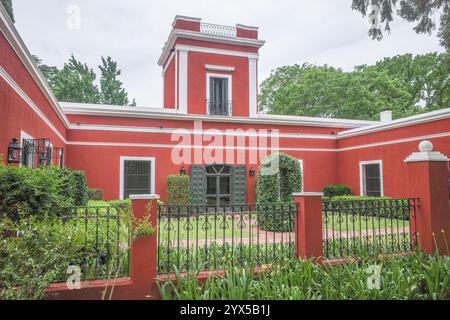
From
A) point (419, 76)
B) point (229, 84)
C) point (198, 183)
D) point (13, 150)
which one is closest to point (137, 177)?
point (198, 183)

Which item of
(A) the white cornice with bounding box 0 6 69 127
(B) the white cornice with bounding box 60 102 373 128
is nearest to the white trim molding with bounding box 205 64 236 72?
(B) the white cornice with bounding box 60 102 373 128

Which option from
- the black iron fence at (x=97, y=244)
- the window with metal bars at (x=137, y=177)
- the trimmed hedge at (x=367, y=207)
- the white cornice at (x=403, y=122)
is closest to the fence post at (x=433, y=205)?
the trimmed hedge at (x=367, y=207)

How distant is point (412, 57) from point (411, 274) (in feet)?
94.6

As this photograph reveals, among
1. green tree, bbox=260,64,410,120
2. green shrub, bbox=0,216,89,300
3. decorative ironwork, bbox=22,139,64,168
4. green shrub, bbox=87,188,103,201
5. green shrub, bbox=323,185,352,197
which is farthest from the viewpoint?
green tree, bbox=260,64,410,120

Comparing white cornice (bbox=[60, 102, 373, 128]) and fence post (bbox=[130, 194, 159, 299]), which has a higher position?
white cornice (bbox=[60, 102, 373, 128])

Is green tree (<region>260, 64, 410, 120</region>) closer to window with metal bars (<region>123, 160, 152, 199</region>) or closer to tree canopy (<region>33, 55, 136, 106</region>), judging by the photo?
tree canopy (<region>33, 55, 136, 106</region>)

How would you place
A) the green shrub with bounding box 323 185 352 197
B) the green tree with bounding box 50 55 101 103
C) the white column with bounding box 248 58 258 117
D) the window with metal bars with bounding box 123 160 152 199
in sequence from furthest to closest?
the green tree with bounding box 50 55 101 103 < the white column with bounding box 248 58 258 117 < the green shrub with bounding box 323 185 352 197 < the window with metal bars with bounding box 123 160 152 199

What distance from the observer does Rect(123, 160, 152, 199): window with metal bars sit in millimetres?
12352

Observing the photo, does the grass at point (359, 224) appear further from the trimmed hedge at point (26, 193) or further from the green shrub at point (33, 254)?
the trimmed hedge at point (26, 193)

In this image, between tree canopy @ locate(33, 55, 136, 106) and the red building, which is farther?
tree canopy @ locate(33, 55, 136, 106)

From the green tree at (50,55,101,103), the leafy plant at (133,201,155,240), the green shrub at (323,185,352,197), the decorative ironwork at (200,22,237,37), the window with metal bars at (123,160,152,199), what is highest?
the green tree at (50,55,101,103)

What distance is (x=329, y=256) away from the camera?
5199mm

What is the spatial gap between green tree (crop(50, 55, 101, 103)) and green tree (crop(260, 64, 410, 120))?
17693mm
